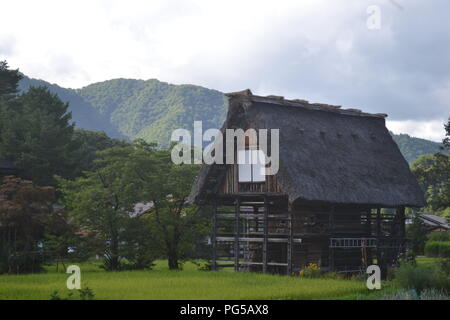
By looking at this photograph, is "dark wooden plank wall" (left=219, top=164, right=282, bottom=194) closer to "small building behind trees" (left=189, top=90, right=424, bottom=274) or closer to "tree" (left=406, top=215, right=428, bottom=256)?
"small building behind trees" (left=189, top=90, right=424, bottom=274)

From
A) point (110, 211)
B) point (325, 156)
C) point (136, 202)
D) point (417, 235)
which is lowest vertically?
point (417, 235)

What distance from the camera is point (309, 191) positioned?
28297 mm

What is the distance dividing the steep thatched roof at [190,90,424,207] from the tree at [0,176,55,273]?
7.17 metres

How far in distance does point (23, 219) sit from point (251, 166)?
11.1m

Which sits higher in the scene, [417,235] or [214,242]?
[214,242]

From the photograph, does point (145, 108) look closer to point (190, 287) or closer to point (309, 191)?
point (309, 191)

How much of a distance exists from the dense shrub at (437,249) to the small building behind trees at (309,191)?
53.7 ft

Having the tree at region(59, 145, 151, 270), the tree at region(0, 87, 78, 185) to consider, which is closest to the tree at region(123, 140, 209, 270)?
the tree at region(59, 145, 151, 270)

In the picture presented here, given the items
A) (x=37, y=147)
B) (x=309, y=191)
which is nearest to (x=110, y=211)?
(x=309, y=191)

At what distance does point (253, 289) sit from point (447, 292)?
5.99 meters

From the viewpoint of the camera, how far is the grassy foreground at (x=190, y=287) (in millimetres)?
19828

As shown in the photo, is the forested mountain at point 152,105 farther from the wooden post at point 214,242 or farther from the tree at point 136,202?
the wooden post at point 214,242

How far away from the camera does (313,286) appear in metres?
22.7
